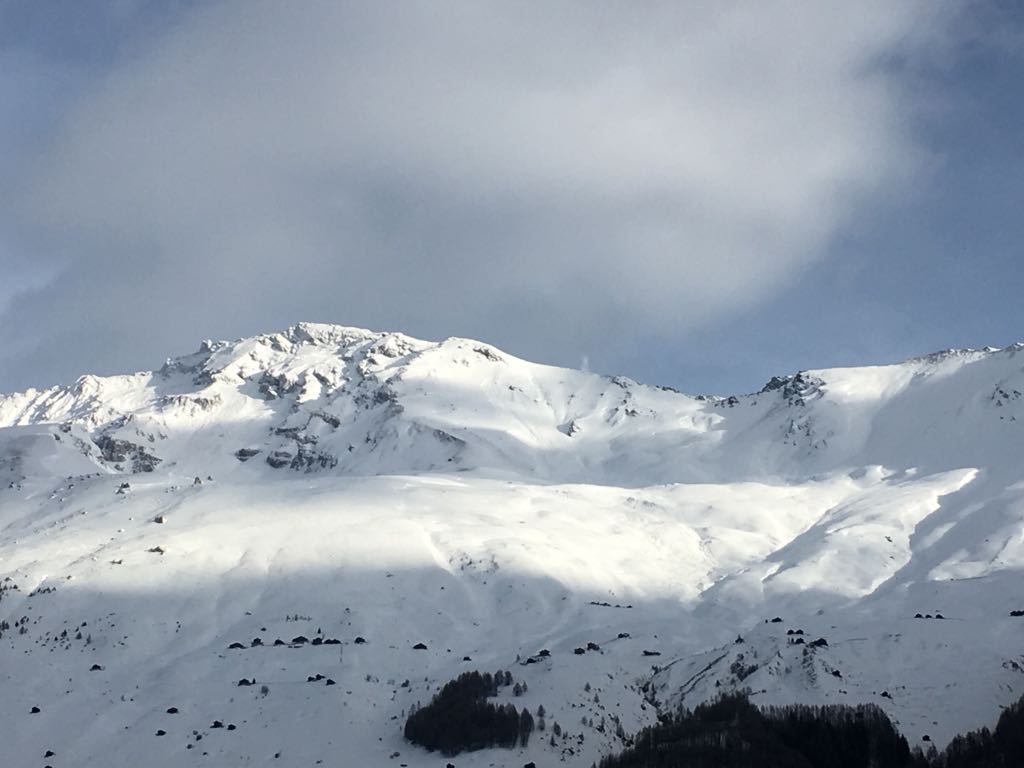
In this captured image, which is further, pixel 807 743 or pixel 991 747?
pixel 807 743

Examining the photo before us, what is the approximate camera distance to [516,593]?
272 ft

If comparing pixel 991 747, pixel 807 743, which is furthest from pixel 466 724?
pixel 991 747

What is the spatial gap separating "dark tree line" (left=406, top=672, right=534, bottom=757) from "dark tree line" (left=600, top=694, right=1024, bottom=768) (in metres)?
4.89

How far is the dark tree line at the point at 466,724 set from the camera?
1571 inches

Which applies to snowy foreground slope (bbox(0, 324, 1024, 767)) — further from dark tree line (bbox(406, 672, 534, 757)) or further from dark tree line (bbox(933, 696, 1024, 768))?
dark tree line (bbox(933, 696, 1024, 768))

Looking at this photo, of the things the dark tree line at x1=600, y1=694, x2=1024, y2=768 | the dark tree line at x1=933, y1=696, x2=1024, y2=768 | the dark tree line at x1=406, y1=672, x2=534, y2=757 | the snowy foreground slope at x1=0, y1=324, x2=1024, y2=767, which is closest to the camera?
the dark tree line at x1=933, y1=696, x2=1024, y2=768

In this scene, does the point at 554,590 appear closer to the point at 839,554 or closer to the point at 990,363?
the point at 839,554

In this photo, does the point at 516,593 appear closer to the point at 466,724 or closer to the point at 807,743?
the point at 466,724

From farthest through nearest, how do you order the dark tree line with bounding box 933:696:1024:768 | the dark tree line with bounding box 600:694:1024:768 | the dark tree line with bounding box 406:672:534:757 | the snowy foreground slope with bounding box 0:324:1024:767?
the snowy foreground slope with bounding box 0:324:1024:767 < the dark tree line with bounding box 406:672:534:757 < the dark tree line with bounding box 600:694:1024:768 < the dark tree line with bounding box 933:696:1024:768

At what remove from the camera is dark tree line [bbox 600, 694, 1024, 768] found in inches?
1325

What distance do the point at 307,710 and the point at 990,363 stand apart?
6391 inches

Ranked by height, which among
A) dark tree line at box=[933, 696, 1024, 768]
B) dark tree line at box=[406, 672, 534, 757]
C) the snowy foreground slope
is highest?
the snowy foreground slope

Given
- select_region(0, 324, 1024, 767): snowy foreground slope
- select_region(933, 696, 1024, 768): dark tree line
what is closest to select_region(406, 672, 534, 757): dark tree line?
select_region(0, 324, 1024, 767): snowy foreground slope

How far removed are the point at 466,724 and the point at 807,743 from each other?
1346cm
